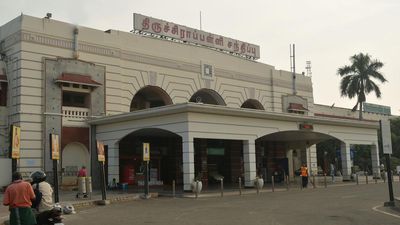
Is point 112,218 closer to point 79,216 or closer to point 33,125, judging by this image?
point 79,216

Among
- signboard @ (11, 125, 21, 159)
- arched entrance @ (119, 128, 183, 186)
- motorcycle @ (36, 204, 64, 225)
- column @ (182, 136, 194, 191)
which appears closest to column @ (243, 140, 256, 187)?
column @ (182, 136, 194, 191)

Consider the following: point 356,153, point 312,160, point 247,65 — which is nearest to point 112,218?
point 247,65

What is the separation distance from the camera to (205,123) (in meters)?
27.5

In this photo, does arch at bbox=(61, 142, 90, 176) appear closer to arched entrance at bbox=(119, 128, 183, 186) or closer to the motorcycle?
arched entrance at bbox=(119, 128, 183, 186)

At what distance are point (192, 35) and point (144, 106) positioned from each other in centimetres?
657

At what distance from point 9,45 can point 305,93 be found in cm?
2847

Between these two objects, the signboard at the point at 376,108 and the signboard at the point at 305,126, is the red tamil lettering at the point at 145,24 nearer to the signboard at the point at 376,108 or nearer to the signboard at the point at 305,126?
the signboard at the point at 305,126

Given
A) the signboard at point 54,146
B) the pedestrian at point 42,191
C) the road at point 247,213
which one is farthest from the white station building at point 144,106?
the pedestrian at point 42,191

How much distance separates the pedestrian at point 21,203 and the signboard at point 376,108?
61496 mm

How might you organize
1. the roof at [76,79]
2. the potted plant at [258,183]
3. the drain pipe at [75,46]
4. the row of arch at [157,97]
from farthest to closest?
the row of arch at [157,97] < the drain pipe at [75,46] < the roof at [76,79] < the potted plant at [258,183]

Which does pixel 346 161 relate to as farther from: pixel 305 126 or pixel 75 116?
pixel 75 116

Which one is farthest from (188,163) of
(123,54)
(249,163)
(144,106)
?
(144,106)

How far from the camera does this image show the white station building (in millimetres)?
29188

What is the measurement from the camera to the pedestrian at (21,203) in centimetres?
995
